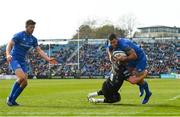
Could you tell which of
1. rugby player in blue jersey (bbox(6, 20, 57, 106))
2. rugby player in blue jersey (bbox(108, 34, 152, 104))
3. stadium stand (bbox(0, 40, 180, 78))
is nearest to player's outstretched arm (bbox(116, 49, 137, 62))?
rugby player in blue jersey (bbox(108, 34, 152, 104))

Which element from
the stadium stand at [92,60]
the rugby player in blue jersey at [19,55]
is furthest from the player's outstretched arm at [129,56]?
the stadium stand at [92,60]

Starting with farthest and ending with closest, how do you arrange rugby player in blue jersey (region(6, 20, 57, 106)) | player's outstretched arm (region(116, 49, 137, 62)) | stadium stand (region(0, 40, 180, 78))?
stadium stand (region(0, 40, 180, 78))
rugby player in blue jersey (region(6, 20, 57, 106))
player's outstretched arm (region(116, 49, 137, 62))

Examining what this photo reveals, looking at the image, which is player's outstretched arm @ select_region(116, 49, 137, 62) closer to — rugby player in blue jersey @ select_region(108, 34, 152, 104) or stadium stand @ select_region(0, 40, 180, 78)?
rugby player in blue jersey @ select_region(108, 34, 152, 104)

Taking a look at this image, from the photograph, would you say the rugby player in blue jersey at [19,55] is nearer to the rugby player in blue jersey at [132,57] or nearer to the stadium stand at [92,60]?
the rugby player in blue jersey at [132,57]

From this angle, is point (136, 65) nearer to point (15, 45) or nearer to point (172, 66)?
point (15, 45)

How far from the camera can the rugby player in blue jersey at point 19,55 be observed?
1351 cm

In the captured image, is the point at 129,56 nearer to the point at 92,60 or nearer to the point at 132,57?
the point at 132,57

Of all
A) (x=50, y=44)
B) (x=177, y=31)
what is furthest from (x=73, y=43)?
(x=177, y=31)

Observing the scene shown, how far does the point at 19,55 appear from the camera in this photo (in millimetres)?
13836

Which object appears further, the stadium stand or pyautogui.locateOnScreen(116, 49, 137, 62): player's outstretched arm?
the stadium stand

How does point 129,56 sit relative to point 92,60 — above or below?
above

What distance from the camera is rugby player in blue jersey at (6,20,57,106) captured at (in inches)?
532

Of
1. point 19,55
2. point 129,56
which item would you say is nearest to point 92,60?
point 19,55

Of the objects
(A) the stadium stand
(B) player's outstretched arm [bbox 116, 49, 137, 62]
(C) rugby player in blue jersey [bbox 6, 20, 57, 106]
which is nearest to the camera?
(B) player's outstretched arm [bbox 116, 49, 137, 62]
